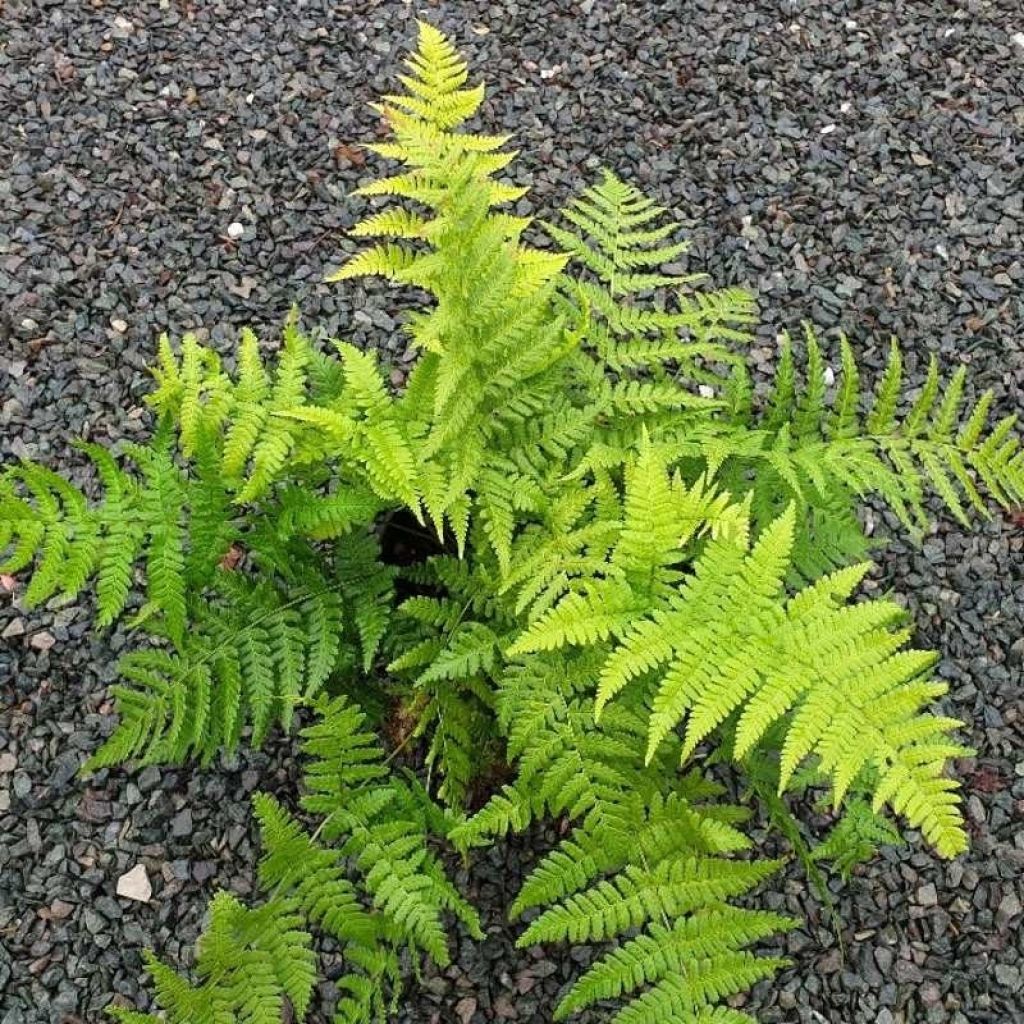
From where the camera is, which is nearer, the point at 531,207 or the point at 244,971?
the point at 244,971

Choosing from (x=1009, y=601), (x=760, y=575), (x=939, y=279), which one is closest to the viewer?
(x=760, y=575)

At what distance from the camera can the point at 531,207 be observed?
4023 millimetres

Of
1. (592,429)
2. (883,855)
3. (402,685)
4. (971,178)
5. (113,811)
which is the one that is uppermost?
(971,178)

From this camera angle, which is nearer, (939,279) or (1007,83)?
(939,279)

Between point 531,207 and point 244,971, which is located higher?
point 531,207

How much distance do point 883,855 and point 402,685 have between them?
1376mm

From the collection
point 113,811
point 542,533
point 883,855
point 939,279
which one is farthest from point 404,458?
point 939,279

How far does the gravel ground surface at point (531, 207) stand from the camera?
2.89 metres

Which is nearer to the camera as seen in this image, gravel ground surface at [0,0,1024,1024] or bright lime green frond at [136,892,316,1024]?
bright lime green frond at [136,892,316,1024]

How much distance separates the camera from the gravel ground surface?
9.48 feet

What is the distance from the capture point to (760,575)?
6.23 ft

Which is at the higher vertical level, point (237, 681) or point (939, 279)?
point (939, 279)

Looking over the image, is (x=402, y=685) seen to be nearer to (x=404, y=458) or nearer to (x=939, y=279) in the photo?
(x=404, y=458)

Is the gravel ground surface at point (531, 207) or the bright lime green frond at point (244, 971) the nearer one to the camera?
the bright lime green frond at point (244, 971)
